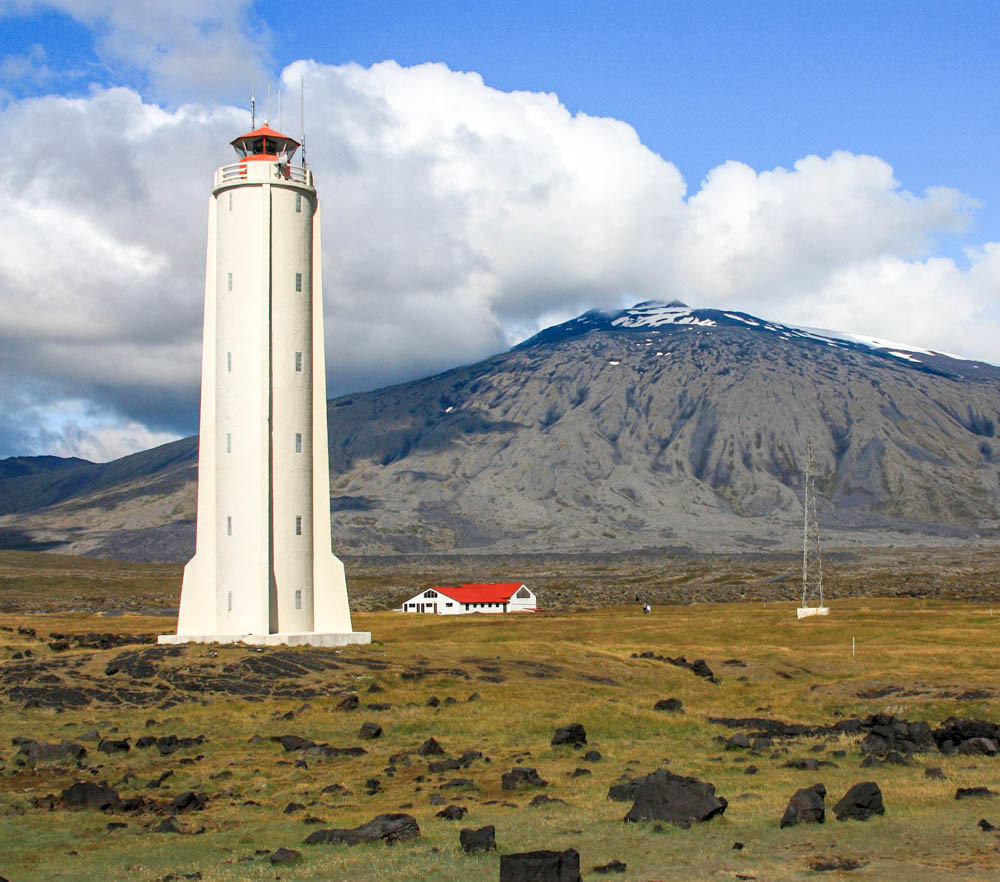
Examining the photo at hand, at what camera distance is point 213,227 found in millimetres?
53844

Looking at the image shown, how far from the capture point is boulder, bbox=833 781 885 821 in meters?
20.0

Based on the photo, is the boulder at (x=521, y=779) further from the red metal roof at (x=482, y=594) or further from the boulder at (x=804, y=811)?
the red metal roof at (x=482, y=594)

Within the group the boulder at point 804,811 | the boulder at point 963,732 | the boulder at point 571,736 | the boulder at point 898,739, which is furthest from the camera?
the boulder at point 571,736

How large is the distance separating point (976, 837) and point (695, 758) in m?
9.49

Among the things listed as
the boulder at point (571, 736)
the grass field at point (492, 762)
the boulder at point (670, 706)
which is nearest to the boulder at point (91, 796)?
the grass field at point (492, 762)

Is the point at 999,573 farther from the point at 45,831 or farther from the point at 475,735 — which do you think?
the point at 45,831

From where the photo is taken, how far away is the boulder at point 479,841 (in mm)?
17906

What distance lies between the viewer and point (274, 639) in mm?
49656

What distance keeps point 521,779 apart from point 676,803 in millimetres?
4763

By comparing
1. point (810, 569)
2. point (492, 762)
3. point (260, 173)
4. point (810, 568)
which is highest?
point (260, 173)

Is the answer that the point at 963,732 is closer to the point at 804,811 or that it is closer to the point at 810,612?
the point at 804,811

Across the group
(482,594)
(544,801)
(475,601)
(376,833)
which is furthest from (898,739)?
(482,594)

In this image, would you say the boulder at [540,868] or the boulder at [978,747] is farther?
the boulder at [978,747]

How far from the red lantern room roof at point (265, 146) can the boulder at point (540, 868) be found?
43.9 metres
